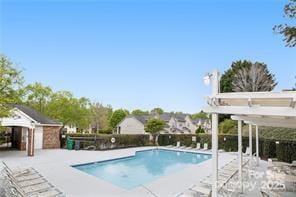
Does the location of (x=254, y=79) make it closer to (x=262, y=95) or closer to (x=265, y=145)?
(x=265, y=145)

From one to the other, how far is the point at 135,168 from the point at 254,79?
2573 centimetres

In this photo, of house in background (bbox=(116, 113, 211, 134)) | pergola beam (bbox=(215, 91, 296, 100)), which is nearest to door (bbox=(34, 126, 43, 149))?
pergola beam (bbox=(215, 91, 296, 100))

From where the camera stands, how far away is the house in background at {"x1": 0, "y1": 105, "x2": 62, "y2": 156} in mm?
21172

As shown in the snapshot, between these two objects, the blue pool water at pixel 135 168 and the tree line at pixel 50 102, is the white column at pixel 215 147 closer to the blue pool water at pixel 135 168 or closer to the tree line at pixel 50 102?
the blue pool water at pixel 135 168

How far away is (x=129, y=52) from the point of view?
22328mm

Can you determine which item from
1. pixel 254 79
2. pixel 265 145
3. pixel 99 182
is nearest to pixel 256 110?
pixel 99 182

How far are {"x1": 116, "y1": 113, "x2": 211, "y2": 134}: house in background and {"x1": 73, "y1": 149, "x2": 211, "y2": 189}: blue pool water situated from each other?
21.3 m

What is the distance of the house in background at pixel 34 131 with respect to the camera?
21172mm

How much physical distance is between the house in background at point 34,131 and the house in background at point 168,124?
2132 cm

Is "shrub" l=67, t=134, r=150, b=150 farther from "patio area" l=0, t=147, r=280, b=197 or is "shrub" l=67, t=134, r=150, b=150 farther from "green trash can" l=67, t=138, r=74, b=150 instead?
"patio area" l=0, t=147, r=280, b=197

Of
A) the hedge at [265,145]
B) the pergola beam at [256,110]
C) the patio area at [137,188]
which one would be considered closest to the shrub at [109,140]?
the hedge at [265,145]

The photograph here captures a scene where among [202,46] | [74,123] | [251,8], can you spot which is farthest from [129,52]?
[74,123]

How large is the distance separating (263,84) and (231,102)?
3403cm

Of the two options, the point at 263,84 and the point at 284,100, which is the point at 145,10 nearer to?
the point at 284,100
